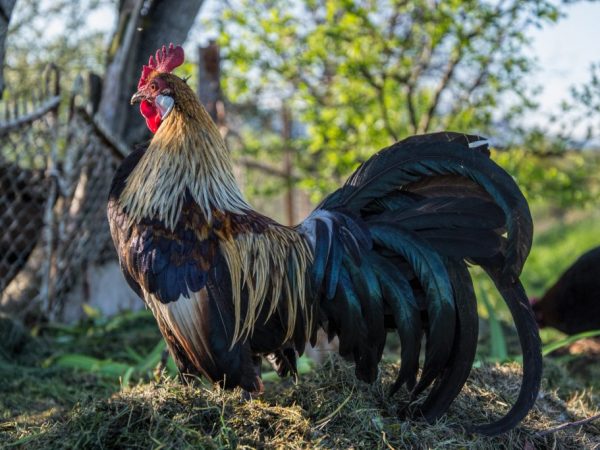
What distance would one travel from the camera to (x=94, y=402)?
9.48 ft

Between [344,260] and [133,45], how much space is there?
3.98 m

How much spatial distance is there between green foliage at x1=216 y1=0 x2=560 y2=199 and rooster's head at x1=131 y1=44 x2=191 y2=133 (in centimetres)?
332

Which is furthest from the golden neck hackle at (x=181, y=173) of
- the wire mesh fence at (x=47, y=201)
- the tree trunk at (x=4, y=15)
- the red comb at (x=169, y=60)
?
the wire mesh fence at (x=47, y=201)

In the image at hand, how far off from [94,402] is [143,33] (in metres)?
4.17

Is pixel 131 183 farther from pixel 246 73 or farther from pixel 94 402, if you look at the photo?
pixel 246 73

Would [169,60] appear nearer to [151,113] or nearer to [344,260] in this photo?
[151,113]

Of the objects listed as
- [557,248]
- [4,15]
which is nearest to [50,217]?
[4,15]

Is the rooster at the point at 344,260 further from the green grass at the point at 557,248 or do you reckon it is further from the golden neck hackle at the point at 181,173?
the green grass at the point at 557,248

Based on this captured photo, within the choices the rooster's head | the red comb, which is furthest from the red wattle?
the red comb

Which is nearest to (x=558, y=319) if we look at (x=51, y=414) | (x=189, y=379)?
(x=189, y=379)

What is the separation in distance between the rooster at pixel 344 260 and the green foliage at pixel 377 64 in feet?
12.7

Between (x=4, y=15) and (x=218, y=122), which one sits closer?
(x=4, y=15)

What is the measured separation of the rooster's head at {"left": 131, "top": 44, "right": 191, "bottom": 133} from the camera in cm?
345

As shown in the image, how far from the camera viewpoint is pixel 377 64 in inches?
280
